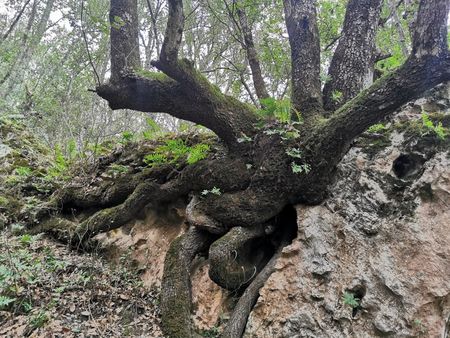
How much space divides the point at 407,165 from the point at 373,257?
54.8 inches

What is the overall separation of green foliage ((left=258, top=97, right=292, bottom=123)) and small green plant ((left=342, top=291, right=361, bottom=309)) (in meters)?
2.32

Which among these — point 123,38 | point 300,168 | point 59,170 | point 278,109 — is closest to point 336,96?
point 278,109

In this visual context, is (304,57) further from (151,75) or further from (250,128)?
(151,75)

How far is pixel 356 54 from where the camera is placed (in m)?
5.04

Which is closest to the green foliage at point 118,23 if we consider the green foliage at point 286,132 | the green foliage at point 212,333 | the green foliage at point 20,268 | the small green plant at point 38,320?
the green foliage at point 286,132

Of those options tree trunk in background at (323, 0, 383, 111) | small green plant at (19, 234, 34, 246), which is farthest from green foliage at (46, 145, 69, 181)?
tree trunk in background at (323, 0, 383, 111)

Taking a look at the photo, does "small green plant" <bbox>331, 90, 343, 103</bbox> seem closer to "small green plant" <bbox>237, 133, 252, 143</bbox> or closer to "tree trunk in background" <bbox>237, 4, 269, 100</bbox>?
"small green plant" <bbox>237, 133, 252, 143</bbox>

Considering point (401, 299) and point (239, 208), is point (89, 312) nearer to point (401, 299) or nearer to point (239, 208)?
point (239, 208)

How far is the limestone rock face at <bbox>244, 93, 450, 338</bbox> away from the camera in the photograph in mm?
3510

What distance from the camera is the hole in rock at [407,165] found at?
13.8 ft

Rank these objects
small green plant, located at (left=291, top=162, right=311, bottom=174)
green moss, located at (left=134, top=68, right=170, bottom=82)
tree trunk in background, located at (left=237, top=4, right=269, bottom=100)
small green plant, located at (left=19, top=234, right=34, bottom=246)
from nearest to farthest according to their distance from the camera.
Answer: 1. small green plant, located at (left=291, top=162, right=311, bottom=174)
2. green moss, located at (left=134, top=68, right=170, bottom=82)
3. small green plant, located at (left=19, top=234, right=34, bottom=246)
4. tree trunk in background, located at (left=237, top=4, right=269, bottom=100)

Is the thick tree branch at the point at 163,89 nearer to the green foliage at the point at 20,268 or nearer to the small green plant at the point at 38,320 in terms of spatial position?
the green foliage at the point at 20,268

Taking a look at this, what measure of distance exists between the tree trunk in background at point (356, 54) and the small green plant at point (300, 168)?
53.8 inches

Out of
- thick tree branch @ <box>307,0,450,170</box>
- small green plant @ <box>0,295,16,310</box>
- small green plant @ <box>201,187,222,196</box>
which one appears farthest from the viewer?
small green plant @ <box>201,187,222,196</box>
